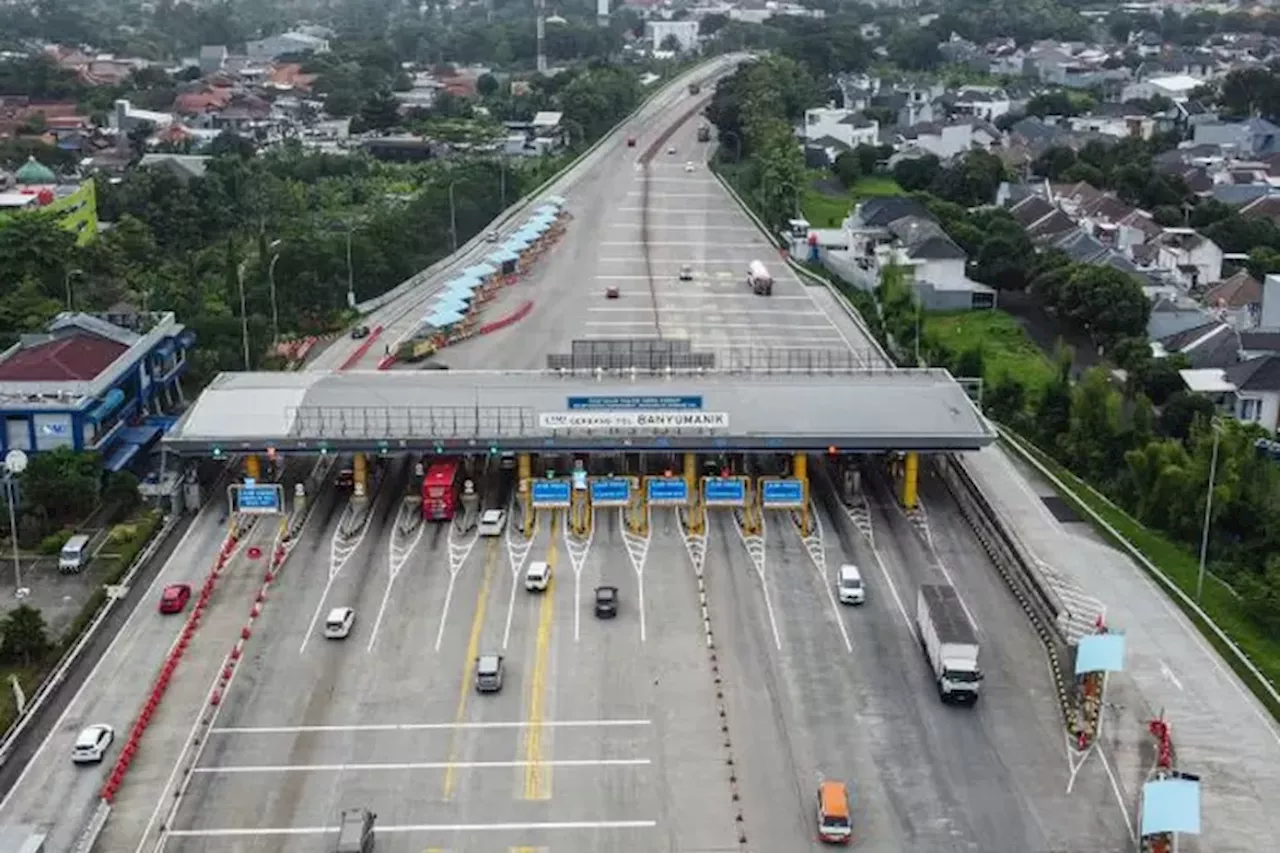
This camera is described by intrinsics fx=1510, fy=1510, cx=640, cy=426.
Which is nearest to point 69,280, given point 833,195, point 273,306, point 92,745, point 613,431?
point 273,306

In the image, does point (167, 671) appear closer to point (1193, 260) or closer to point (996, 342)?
point (996, 342)

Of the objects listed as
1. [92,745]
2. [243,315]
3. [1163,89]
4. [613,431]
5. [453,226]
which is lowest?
[92,745]

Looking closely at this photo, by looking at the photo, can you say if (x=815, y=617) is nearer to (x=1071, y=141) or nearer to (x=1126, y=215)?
(x=1126, y=215)

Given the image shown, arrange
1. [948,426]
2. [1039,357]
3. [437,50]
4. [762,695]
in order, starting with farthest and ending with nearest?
[437,50]
[1039,357]
[948,426]
[762,695]

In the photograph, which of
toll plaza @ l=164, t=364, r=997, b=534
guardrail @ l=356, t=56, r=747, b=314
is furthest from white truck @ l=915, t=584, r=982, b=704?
guardrail @ l=356, t=56, r=747, b=314

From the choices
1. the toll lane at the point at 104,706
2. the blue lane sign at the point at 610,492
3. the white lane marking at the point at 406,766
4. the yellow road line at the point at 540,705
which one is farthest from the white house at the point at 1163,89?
the white lane marking at the point at 406,766

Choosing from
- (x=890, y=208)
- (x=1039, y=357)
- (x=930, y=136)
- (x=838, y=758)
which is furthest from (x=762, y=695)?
(x=930, y=136)

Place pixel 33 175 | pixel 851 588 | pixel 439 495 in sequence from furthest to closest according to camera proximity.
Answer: pixel 33 175
pixel 439 495
pixel 851 588
